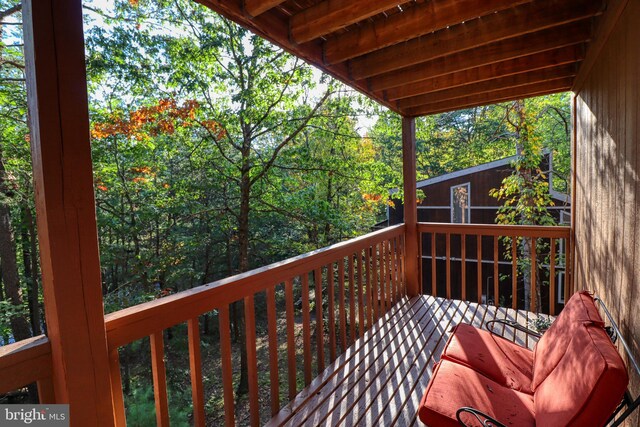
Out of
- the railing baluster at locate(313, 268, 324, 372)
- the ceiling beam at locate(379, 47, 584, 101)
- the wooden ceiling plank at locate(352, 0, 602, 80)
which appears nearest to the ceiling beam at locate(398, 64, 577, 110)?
the ceiling beam at locate(379, 47, 584, 101)

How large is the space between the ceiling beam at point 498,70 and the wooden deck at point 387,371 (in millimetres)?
2369

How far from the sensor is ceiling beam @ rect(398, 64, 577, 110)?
9.99 feet

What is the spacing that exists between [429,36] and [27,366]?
2.92m

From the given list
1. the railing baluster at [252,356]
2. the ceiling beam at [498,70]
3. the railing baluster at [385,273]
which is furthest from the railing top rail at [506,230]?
the railing baluster at [252,356]

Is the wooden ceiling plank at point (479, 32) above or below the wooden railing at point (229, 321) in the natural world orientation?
above

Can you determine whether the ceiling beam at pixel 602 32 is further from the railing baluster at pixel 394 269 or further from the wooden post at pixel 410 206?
the railing baluster at pixel 394 269

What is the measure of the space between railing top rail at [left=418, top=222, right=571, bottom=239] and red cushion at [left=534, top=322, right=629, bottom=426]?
2.08 m

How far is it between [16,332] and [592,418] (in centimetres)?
915

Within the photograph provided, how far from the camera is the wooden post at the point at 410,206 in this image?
13.5 ft

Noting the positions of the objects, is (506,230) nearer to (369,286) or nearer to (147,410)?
(369,286)

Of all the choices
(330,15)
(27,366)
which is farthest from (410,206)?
(27,366)

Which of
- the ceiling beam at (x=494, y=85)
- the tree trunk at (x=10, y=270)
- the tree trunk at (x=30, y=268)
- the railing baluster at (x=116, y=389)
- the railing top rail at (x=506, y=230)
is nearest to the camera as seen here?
the railing baluster at (x=116, y=389)

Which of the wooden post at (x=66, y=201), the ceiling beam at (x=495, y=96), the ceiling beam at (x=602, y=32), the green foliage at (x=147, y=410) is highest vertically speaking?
the ceiling beam at (x=495, y=96)

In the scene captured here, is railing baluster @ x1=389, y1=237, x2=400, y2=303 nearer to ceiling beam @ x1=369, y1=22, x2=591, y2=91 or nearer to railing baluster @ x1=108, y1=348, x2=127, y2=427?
ceiling beam @ x1=369, y1=22, x2=591, y2=91
